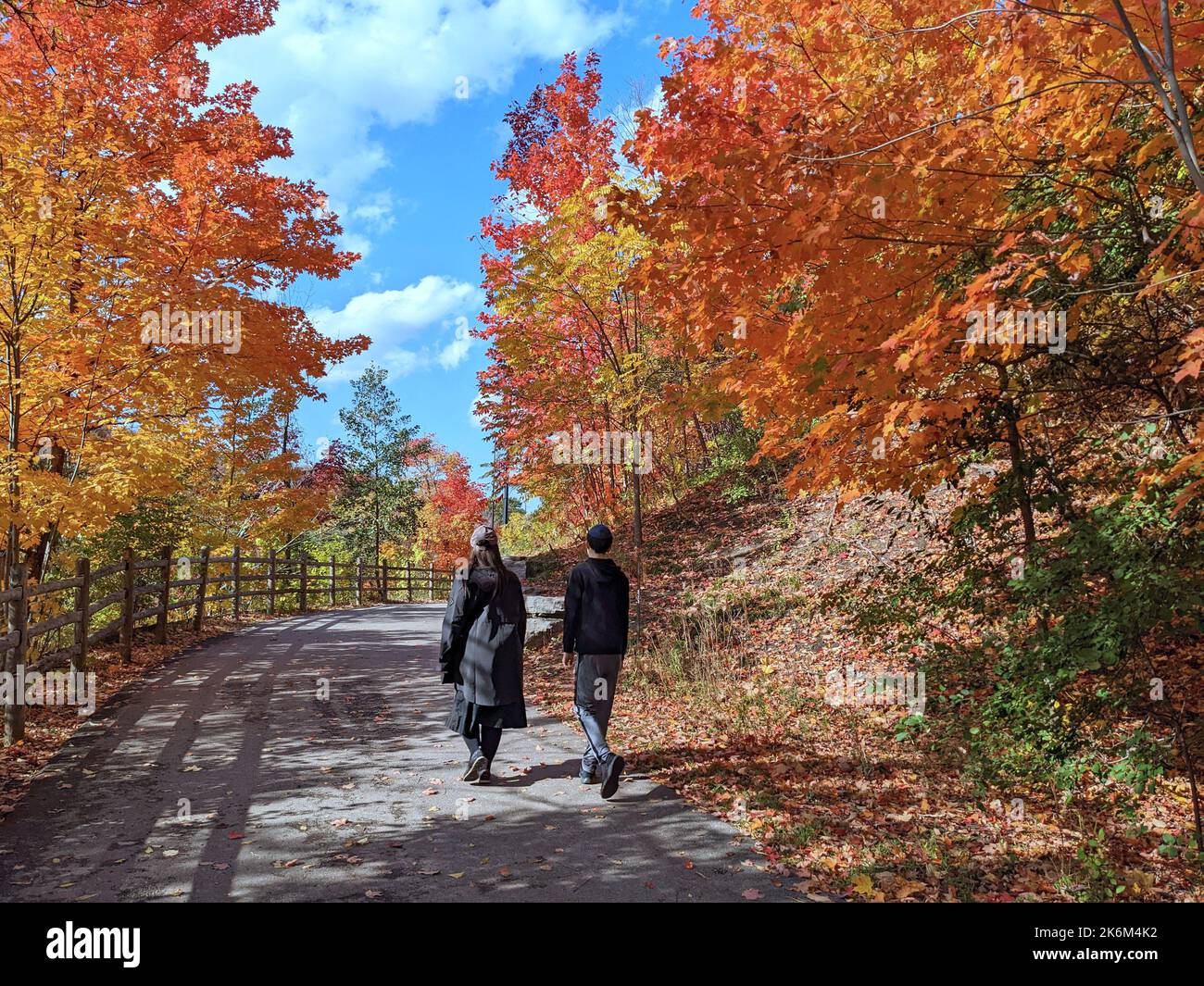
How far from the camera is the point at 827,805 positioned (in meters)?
5.52

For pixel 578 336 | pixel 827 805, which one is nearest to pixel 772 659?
pixel 827 805

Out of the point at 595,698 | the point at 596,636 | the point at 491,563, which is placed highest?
the point at 491,563

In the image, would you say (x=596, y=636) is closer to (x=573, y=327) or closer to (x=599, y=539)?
(x=599, y=539)

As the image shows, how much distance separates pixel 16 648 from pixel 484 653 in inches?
198

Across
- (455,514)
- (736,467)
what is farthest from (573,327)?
(455,514)

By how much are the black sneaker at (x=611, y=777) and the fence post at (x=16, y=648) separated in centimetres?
591

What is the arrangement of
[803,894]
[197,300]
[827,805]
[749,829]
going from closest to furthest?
1. [803,894]
2. [749,829]
3. [827,805]
4. [197,300]

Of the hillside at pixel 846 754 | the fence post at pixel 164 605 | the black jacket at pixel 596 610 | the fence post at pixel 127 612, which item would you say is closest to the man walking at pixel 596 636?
the black jacket at pixel 596 610

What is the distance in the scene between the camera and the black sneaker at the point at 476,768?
624 centimetres

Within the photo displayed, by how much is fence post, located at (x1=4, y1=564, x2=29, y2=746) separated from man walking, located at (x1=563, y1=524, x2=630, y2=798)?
5.62m

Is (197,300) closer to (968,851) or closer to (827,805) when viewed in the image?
(827,805)

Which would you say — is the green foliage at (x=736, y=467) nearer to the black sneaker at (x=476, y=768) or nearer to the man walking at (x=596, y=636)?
the man walking at (x=596, y=636)

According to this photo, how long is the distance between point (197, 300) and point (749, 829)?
26.5 feet

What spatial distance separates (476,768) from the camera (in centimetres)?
625
